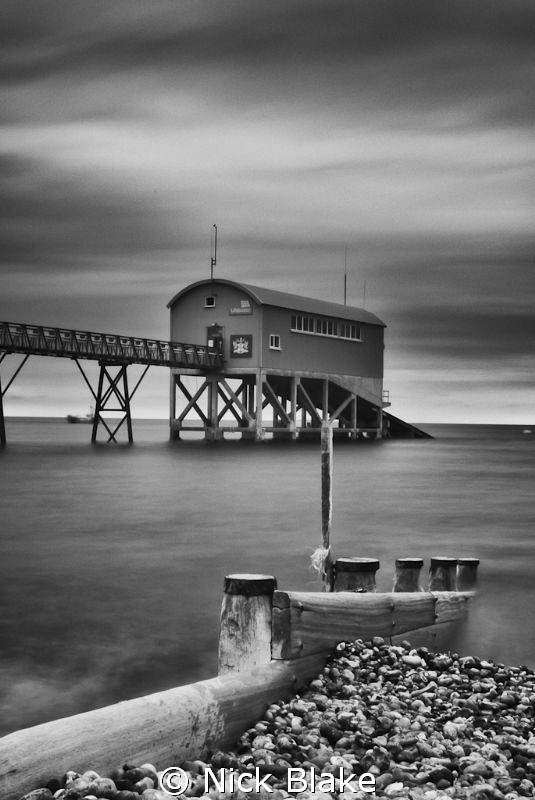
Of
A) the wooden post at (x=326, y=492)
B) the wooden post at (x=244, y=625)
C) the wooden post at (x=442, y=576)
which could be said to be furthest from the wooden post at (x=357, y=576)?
the wooden post at (x=244, y=625)

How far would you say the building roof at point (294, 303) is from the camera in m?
49.4

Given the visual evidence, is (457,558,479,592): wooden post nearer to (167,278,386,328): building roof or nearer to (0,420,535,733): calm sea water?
(0,420,535,733): calm sea water

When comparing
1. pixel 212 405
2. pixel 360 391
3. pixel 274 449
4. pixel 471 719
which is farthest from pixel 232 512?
pixel 360 391

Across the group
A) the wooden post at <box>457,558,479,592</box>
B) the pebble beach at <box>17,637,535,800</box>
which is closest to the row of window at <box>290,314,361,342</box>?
the wooden post at <box>457,558,479,592</box>

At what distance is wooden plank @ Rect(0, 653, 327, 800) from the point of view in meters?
4.10

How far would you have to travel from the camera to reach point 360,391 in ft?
194

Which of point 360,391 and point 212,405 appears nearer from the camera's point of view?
point 212,405

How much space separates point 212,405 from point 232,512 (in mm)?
30315

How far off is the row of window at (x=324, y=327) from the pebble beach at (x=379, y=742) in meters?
45.1

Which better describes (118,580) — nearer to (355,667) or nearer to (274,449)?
(355,667)

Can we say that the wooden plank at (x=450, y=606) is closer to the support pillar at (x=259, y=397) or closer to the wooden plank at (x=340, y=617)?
the wooden plank at (x=340, y=617)

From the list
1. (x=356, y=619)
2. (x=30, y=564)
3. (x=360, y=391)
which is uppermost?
(x=360, y=391)

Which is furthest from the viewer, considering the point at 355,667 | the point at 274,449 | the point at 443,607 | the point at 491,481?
the point at 274,449

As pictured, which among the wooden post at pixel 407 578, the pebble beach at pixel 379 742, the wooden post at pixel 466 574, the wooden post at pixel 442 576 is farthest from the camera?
the wooden post at pixel 466 574
